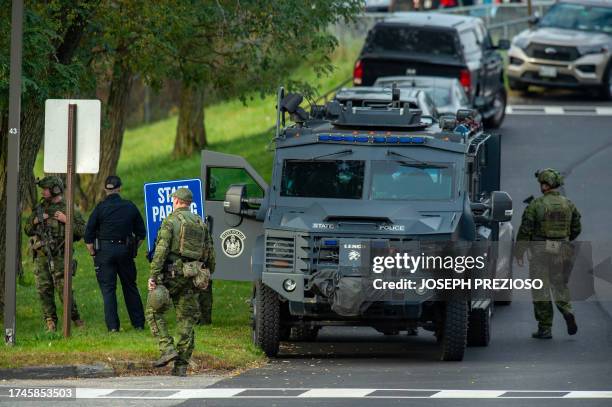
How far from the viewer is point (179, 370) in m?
14.0

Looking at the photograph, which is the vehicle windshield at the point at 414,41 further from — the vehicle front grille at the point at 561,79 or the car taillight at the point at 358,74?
the vehicle front grille at the point at 561,79

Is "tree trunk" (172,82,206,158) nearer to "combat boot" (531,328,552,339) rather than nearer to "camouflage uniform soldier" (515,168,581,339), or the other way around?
"camouflage uniform soldier" (515,168,581,339)

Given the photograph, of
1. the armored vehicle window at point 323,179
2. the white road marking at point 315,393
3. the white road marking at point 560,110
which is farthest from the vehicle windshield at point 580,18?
the white road marking at point 315,393

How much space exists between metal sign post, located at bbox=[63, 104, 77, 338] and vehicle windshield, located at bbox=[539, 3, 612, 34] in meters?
20.9

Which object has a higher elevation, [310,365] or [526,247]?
[526,247]

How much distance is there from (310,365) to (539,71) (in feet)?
64.9

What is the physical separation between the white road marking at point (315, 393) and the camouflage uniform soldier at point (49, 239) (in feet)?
12.7

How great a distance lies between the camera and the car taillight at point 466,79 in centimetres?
2889

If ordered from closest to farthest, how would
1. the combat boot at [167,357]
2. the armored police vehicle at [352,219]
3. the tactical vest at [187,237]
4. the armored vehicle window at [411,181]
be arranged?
the combat boot at [167,357] → the tactical vest at [187,237] → the armored police vehicle at [352,219] → the armored vehicle window at [411,181]

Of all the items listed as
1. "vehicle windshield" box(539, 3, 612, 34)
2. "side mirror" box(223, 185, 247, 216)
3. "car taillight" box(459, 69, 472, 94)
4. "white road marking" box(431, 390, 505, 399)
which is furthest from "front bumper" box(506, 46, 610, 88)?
"white road marking" box(431, 390, 505, 399)

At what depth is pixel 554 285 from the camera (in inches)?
671

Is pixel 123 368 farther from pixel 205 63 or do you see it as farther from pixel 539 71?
pixel 539 71

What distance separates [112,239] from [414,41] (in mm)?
14297

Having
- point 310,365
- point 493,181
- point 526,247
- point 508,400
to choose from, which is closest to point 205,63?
point 493,181
